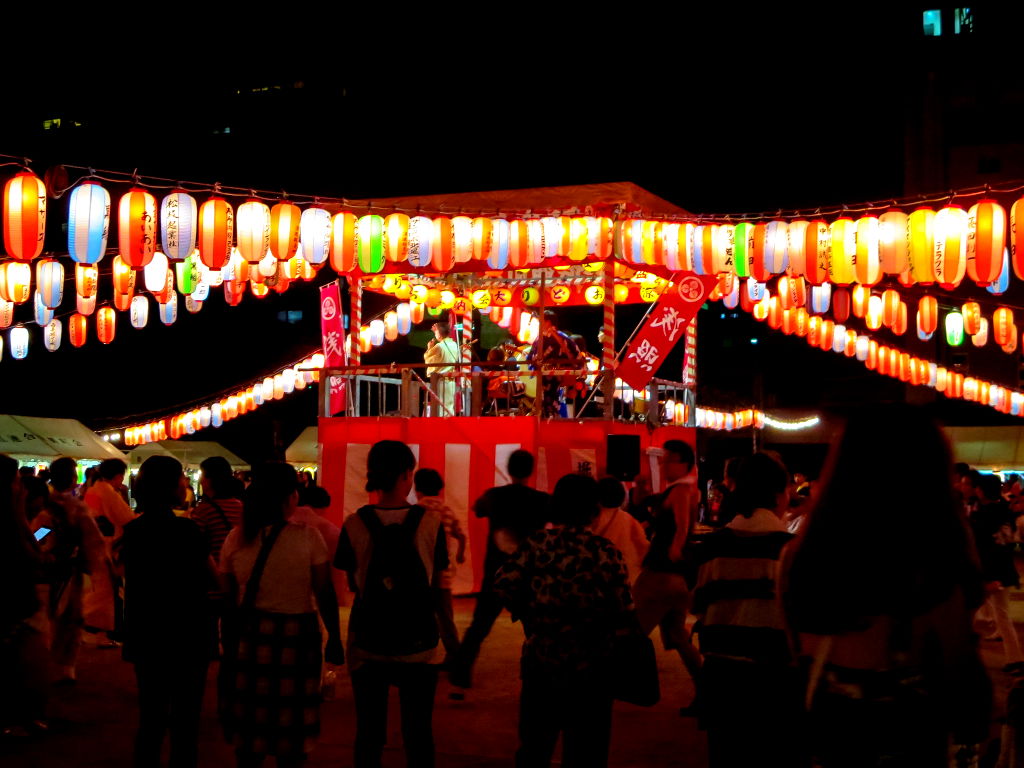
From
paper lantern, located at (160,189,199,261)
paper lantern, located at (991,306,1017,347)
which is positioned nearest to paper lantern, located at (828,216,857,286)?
paper lantern, located at (160,189,199,261)

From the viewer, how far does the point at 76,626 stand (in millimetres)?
7918

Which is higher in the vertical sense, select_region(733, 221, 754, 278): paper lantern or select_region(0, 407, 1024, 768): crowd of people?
select_region(733, 221, 754, 278): paper lantern

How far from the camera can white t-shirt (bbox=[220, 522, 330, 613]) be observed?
4.82 m

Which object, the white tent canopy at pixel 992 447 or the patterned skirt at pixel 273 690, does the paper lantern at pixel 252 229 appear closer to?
the patterned skirt at pixel 273 690

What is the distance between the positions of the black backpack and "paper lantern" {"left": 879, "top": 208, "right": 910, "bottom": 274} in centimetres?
926

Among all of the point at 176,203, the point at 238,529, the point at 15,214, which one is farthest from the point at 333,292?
the point at 238,529

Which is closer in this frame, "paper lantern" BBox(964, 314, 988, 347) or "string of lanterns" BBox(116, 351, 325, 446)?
"paper lantern" BBox(964, 314, 988, 347)

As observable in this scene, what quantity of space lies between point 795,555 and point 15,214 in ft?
34.0

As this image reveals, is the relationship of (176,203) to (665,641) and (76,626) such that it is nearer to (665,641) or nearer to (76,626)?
(76,626)

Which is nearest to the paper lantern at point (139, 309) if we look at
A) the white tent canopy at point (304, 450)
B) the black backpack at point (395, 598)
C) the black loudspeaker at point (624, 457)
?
the black loudspeaker at point (624, 457)

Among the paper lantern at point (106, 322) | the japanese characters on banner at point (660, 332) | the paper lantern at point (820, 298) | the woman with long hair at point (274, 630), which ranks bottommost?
the woman with long hair at point (274, 630)

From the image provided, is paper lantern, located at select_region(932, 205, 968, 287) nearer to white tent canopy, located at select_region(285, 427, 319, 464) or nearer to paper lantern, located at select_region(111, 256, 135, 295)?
paper lantern, located at select_region(111, 256, 135, 295)

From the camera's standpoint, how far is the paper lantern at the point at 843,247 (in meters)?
12.9

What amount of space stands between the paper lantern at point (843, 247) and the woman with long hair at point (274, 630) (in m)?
9.67
